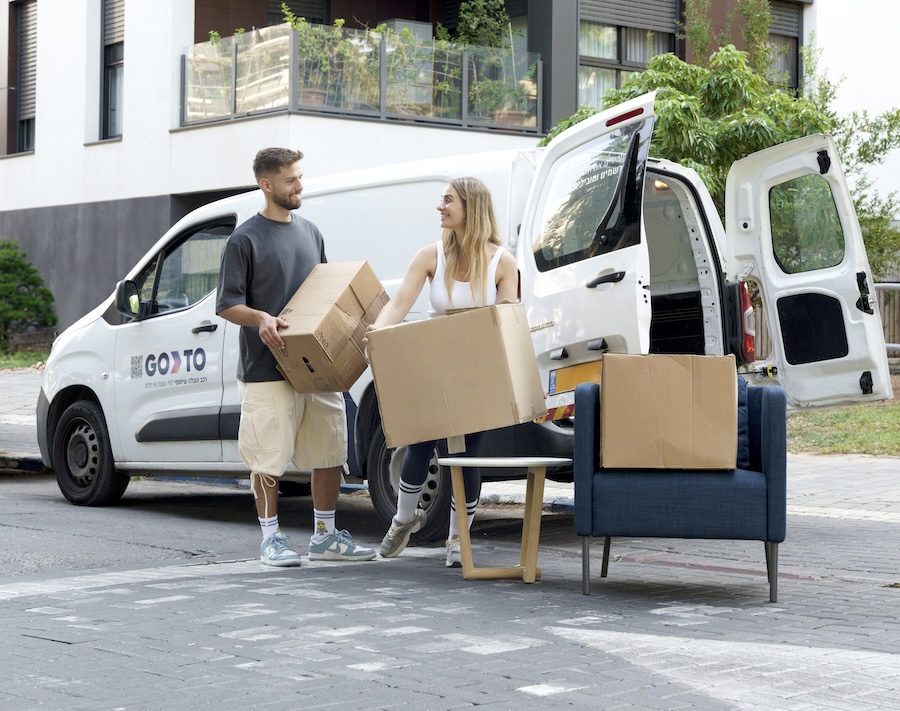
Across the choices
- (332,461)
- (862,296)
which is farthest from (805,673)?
(862,296)

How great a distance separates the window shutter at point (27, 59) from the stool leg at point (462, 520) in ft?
71.5

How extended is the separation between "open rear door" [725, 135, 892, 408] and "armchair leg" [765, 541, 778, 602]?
245cm

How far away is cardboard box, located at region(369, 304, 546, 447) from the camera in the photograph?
613cm

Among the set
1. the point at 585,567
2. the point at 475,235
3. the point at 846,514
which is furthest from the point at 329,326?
the point at 846,514

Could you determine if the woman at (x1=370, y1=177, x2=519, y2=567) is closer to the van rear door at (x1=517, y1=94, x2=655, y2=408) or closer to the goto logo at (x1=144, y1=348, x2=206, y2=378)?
the van rear door at (x1=517, y1=94, x2=655, y2=408)

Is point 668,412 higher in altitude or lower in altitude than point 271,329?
lower

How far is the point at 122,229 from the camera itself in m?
23.1

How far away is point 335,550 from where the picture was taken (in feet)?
22.5

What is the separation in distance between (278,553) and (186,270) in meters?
2.80

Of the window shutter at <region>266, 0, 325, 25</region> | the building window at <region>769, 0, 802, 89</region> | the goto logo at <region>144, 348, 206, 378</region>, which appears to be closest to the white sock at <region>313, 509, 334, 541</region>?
the goto logo at <region>144, 348, 206, 378</region>

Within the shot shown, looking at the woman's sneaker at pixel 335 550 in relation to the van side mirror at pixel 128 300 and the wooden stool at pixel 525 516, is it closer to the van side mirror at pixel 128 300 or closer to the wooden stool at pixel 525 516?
the wooden stool at pixel 525 516

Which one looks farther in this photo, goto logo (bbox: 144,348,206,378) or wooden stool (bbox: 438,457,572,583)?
goto logo (bbox: 144,348,206,378)

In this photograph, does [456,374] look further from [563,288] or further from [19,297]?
[19,297]

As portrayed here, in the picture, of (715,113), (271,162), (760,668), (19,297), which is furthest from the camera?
(19,297)
